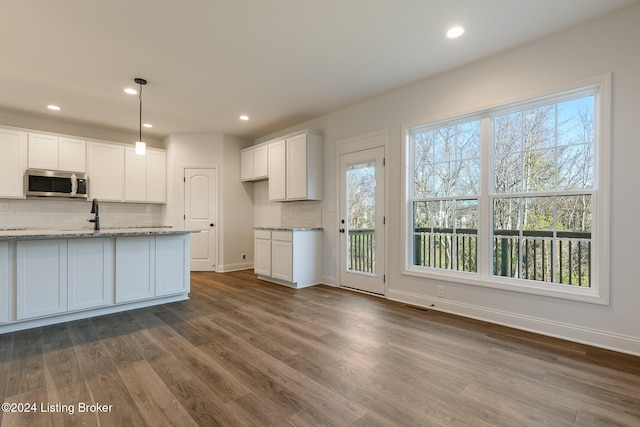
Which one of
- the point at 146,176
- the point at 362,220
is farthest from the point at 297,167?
the point at 146,176

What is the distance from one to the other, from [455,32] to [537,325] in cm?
279

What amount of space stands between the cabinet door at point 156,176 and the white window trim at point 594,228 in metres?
4.94

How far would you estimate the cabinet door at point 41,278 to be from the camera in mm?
2904

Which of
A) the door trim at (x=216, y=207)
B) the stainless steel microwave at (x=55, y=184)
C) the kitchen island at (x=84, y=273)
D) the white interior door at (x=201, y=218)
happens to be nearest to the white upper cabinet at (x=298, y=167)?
the door trim at (x=216, y=207)

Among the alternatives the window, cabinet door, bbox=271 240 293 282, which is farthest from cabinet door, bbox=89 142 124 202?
the window

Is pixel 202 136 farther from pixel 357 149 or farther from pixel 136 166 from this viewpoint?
pixel 357 149

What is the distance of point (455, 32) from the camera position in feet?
8.96

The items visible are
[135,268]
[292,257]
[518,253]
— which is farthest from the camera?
[292,257]

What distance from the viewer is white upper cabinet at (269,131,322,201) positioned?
4.81 meters

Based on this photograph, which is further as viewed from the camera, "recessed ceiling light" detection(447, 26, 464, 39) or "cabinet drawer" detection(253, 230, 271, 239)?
"cabinet drawer" detection(253, 230, 271, 239)

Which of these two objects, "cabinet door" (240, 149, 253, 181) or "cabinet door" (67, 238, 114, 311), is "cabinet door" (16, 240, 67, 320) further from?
"cabinet door" (240, 149, 253, 181)

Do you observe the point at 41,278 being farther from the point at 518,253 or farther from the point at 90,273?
the point at 518,253

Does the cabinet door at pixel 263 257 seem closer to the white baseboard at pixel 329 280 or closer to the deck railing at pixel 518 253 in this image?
the white baseboard at pixel 329 280

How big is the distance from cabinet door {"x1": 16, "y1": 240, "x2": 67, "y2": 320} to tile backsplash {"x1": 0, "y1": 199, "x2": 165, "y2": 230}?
112 inches
